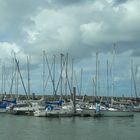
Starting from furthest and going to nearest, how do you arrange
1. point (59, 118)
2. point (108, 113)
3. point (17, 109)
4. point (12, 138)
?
point (17, 109)
point (108, 113)
point (59, 118)
point (12, 138)

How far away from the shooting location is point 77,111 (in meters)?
89.9

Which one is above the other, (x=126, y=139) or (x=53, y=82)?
(x=53, y=82)

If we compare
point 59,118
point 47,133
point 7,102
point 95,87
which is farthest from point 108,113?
point 47,133

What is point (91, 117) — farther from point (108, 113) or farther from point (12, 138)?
point (12, 138)

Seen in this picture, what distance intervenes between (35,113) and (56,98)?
78.2ft

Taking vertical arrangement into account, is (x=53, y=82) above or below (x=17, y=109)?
above

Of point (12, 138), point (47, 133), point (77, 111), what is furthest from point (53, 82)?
point (12, 138)

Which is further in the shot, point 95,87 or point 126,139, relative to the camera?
point 95,87

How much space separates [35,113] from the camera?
87.9m

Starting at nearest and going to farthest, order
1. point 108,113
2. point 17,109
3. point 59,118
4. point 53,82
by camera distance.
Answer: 1. point 59,118
2. point 108,113
3. point 17,109
4. point 53,82

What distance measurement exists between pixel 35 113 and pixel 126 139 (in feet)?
136

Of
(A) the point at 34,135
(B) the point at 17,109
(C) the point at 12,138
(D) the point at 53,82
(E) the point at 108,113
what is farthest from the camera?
(D) the point at 53,82

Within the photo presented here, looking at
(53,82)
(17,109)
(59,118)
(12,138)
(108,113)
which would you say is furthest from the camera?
(53,82)

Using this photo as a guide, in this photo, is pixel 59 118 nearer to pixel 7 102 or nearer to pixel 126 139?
pixel 7 102
